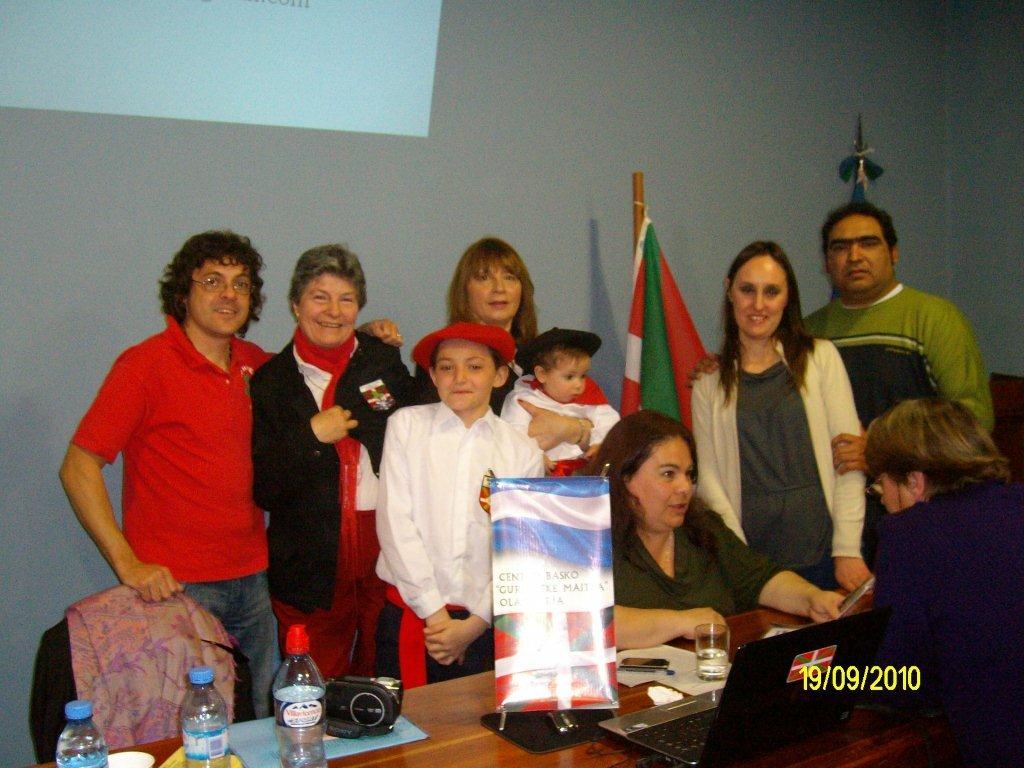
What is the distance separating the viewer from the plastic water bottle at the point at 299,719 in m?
1.47

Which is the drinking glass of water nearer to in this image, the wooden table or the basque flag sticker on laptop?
the wooden table

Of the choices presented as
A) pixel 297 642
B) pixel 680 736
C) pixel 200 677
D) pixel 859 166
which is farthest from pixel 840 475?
pixel 859 166

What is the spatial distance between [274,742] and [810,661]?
889mm

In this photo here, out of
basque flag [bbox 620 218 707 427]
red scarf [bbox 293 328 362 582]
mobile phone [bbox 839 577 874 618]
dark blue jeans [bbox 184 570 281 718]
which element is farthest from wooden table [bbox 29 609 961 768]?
basque flag [bbox 620 218 707 427]

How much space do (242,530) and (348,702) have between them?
Answer: 100cm

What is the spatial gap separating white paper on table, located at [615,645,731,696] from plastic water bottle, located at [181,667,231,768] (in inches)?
29.1

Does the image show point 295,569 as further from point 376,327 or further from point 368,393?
point 376,327

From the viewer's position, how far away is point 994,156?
477 centimetres

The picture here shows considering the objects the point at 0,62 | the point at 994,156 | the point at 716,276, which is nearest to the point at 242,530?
the point at 0,62

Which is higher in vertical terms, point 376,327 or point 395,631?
point 376,327

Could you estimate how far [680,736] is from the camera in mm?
1555

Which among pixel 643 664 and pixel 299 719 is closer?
pixel 299 719

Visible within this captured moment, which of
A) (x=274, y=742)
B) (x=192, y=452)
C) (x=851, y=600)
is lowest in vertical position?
(x=274, y=742)
